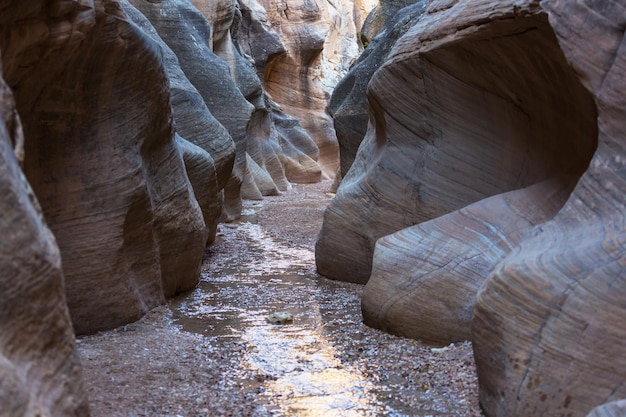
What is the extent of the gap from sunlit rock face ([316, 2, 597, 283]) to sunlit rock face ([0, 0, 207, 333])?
185 cm

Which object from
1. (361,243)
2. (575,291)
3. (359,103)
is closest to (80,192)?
(361,243)

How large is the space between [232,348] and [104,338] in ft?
2.82

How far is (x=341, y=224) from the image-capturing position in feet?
24.5

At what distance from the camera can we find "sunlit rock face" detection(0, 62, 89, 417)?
241cm

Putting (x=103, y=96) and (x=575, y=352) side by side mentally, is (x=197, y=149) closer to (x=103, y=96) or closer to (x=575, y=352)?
(x=103, y=96)

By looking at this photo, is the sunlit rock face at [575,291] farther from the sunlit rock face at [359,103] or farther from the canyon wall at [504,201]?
the sunlit rock face at [359,103]

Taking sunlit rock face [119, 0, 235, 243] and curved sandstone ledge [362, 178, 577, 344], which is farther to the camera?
sunlit rock face [119, 0, 235, 243]

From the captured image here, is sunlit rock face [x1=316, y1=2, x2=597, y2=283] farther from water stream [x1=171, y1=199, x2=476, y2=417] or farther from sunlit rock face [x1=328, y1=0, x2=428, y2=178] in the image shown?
sunlit rock face [x1=328, y1=0, x2=428, y2=178]

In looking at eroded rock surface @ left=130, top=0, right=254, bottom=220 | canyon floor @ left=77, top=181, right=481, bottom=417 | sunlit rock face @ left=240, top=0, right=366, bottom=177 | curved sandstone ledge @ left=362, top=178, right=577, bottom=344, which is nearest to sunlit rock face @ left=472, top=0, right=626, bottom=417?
canyon floor @ left=77, top=181, right=481, bottom=417

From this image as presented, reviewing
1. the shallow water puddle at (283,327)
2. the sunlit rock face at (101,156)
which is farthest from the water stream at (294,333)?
the sunlit rock face at (101,156)

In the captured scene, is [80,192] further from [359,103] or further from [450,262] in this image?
[359,103]

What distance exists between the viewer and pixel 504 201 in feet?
17.4

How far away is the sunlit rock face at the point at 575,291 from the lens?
327 cm

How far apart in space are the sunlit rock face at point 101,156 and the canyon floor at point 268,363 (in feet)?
1.08
